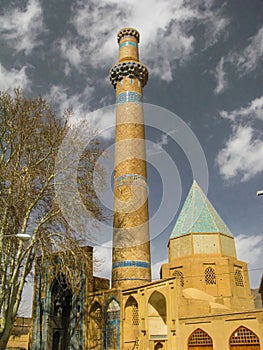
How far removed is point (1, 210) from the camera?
11984 millimetres

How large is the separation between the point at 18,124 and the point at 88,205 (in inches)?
147

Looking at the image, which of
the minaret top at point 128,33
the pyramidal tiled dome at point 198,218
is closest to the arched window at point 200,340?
the pyramidal tiled dome at point 198,218

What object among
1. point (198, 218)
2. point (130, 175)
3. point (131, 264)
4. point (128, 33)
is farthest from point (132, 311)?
point (128, 33)

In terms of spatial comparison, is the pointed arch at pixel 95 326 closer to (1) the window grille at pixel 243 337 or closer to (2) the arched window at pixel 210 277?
(2) the arched window at pixel 210 277

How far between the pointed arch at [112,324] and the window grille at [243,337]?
5.93 metres

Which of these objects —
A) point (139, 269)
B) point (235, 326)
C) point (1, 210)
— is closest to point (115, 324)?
point (139, 269)

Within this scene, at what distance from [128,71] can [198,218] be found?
11.0 meters

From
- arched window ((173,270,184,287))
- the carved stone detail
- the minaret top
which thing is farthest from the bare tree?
the minaret top

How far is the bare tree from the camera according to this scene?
1145 cm

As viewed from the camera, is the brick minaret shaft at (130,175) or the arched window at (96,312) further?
the brick minaret shaft at (130,175)

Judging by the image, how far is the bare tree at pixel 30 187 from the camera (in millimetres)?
11453

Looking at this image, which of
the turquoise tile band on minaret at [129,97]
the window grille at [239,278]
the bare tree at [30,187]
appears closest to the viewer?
the bare tree at [30,187]

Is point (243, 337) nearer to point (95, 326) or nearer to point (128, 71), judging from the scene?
point (95, 326)

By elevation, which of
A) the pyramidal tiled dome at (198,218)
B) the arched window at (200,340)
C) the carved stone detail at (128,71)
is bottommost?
the arched window at (200,340)
